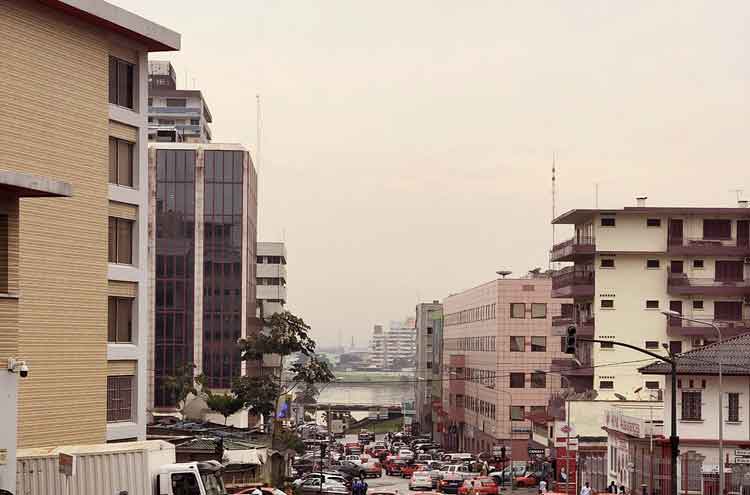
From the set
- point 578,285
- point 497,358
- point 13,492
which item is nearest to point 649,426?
point 578,285

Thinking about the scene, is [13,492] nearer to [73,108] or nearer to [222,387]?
[73,108]

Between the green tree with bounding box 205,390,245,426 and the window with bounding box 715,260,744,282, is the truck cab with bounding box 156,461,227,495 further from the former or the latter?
the window with bounding box 715,260,744,282

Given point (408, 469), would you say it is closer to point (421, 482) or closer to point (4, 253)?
point (421, 482)

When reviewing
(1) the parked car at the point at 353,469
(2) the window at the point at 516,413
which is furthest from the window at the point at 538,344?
(1) the parked car at the point at 353,469

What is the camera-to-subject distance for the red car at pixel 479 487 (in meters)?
83.4

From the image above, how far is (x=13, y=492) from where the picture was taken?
3231 cm

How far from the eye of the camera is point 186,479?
125 feet

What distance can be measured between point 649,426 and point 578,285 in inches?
1320

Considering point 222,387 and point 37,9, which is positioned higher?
point 37,9

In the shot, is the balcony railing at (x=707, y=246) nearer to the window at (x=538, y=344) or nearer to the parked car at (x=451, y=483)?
the parked car at (x=451, y=483)

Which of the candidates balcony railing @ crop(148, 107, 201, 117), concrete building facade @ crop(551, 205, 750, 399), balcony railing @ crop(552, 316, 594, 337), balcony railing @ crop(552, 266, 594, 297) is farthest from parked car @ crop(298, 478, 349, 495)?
balcony railing @ crop(148, 107, 201, 117)

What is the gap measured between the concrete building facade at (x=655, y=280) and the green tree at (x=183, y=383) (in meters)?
31.8

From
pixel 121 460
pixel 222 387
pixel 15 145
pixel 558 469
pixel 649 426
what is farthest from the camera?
pixel 222 387

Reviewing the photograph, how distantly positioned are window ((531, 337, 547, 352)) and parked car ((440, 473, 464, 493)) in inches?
1854
